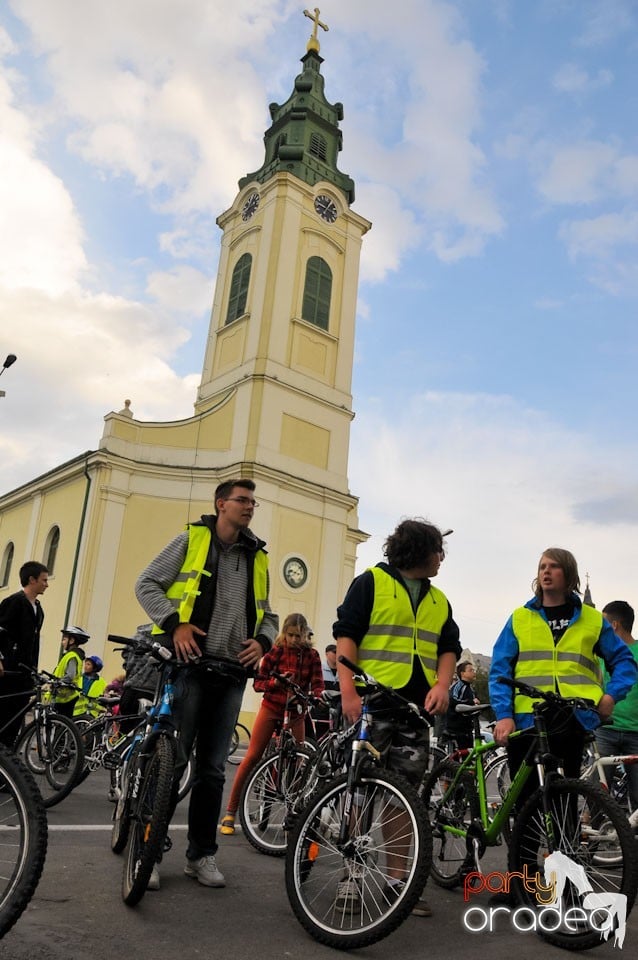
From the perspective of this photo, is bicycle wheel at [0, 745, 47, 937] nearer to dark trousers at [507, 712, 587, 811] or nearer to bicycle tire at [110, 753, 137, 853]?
bicycle tire at [110, 753, 137, 853]

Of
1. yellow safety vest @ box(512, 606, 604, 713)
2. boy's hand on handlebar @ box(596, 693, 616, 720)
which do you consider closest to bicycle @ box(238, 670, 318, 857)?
yellow safety vest @ box(512, 606, 604, 713)

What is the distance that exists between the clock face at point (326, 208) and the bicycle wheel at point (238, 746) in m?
19.0

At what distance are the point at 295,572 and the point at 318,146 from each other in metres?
17.0

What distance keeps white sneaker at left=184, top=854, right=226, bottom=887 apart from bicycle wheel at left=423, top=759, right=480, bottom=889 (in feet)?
3.86

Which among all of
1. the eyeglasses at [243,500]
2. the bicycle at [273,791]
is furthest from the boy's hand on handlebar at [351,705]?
the bicycle at [273,791]

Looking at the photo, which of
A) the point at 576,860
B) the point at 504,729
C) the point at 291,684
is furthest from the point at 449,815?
the point at 291,684

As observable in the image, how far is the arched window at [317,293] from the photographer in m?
28.6

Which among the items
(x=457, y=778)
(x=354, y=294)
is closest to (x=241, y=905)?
(x=457, y=778)

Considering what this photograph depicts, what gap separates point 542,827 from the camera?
150 inches

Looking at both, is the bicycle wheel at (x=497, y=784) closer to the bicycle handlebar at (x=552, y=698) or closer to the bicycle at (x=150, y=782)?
the bicycle handlebar at (x=552, y=698)

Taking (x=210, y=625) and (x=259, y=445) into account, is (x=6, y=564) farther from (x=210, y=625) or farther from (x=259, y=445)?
(x=210, y=625)

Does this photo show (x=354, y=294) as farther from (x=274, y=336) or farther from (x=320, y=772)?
(x=320, y=772)

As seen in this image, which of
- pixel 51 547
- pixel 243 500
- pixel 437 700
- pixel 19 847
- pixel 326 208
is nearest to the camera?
pixel 19 847

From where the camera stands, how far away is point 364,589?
4.12m
